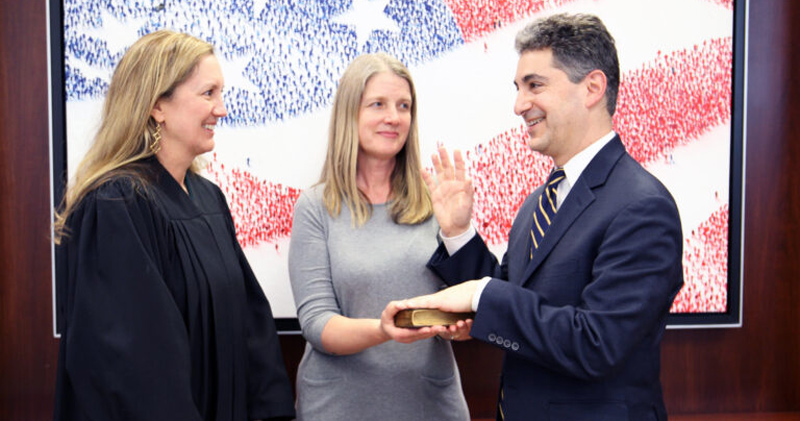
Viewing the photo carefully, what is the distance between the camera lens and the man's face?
1451mm

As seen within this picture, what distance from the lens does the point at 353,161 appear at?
191 cm

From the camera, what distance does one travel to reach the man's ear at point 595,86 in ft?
4.73

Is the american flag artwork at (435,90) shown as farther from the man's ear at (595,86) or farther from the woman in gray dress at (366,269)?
the man's ear at (595,86)

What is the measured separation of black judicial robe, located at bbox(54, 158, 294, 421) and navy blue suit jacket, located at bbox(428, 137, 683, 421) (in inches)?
25.1

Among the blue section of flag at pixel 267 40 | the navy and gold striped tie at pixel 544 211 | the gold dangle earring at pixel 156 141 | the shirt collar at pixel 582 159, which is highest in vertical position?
the blue section of flag at pixel 267 40

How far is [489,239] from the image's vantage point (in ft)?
7.89

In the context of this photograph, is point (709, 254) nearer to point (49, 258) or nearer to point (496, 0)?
point (496, 0)

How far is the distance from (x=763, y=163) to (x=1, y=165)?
2927 millimetres

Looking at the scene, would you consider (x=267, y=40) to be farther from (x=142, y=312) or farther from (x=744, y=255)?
(x=744, y=255)

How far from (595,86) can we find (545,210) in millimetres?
310

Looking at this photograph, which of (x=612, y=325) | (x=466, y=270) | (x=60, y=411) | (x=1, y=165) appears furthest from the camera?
(x=1, y=165)

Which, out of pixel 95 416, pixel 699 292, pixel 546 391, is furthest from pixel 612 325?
pixel 699 292

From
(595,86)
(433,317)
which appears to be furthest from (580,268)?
(595,86)

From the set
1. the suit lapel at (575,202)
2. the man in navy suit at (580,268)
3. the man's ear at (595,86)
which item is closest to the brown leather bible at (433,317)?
the man in navy suit at (580,268)
